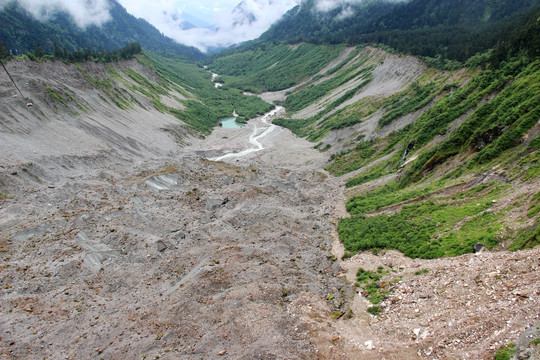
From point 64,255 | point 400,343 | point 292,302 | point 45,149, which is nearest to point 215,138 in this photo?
point 45,149

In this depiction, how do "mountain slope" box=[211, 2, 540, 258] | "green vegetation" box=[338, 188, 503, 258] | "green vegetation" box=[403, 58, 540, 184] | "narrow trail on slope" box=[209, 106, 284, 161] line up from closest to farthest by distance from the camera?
"green vegetation" box=[338, 188, 503, 258], "mountain slope" box=[211, 2, 540, 258], "green vegetation" box=[403, 58, 540, 184], "narrow trail on slope" box=[209, 106, 284, 161]

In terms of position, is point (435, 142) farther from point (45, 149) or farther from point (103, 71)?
point (103, 71)

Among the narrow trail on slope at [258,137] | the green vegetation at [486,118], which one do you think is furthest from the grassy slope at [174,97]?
the green vegetation at [486,118]

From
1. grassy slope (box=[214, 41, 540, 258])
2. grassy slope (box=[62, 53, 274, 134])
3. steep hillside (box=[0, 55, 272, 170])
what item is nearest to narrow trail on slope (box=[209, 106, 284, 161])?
grassy slope (box=[62, 53, 274, 134])

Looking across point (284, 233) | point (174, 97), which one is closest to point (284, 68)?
point (174, 97)

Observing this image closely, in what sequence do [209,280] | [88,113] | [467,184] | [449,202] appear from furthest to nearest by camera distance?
[88,113], [467,184], [449,202], [209,280]

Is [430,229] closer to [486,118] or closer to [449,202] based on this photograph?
[449,202]

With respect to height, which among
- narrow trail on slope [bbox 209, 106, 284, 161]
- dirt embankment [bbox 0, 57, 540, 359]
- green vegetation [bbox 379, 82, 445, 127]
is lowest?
narrow trail on slope [bbox 209, 106, 284, 161]

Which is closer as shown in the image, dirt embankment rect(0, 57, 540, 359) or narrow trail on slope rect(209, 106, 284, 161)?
dirt embankment rect(0, 57, 540, 359)

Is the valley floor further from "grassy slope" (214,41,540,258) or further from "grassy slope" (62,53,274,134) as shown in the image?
→ "grassy slope" (62,53,274,134)
